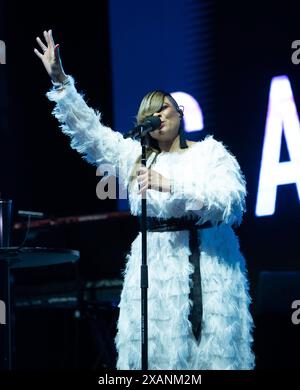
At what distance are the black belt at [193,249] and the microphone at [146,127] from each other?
1.22 ft

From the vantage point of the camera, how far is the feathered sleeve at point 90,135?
2.95m

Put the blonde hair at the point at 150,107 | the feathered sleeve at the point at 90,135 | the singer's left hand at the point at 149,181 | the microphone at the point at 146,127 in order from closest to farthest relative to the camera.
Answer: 1. the singer's left hand at the point at 149,181
2. the microphone at the point at 146,127
3. the blonde hair at the point at 150,107
4. the feathered sleeve at the point at 90,135

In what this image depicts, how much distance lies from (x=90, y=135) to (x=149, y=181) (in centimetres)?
63

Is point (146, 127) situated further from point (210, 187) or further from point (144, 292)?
point (144, 292)

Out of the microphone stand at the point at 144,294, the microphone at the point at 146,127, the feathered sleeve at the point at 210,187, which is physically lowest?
the microphone stand at the point at 144,294

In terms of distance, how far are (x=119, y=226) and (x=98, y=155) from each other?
1.95 m

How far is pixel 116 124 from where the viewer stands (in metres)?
5.16

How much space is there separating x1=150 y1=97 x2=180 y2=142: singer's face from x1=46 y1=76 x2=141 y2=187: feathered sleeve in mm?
180

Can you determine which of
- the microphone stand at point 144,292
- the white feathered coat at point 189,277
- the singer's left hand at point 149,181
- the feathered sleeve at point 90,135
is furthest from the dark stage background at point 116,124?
the singer's left hand at point 149,181

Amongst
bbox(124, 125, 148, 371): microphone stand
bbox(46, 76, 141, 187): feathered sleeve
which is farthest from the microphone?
bbox(46, 76, 141, 187): feathered sleeve

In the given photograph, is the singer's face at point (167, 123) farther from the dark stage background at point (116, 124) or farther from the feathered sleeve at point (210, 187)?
the dark stage background at point (116, 124)

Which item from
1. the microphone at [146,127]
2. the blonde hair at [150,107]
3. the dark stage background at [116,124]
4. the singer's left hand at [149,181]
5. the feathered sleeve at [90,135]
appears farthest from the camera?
the dark stage background at [116,124]

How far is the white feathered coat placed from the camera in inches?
103

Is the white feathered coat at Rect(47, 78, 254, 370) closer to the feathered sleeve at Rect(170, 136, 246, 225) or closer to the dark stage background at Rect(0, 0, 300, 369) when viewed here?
the feathered sleeve at Rect(170, 136, 246, 225)
